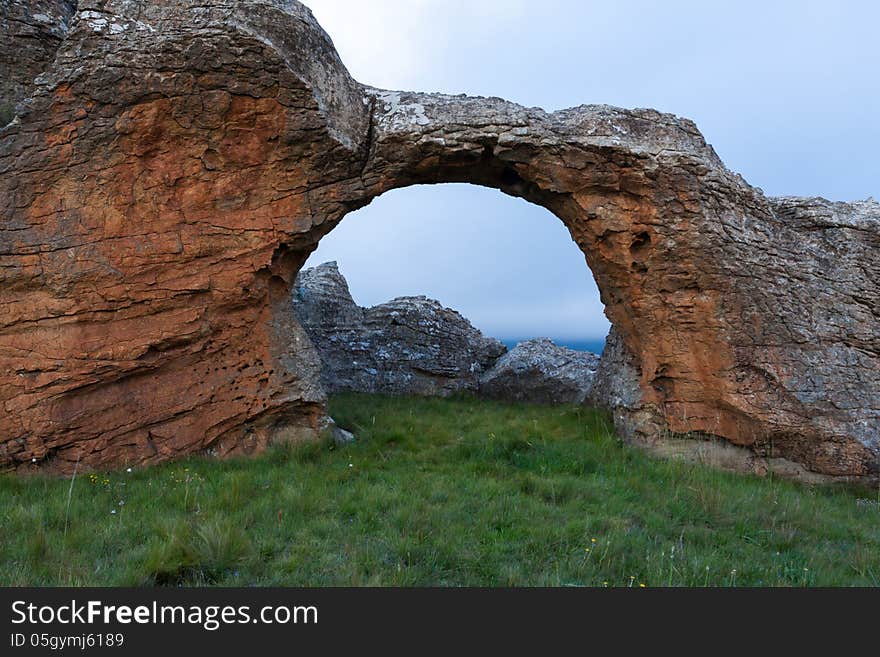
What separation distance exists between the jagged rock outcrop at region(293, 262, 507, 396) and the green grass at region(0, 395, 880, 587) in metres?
5.09

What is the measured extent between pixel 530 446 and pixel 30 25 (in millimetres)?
9517

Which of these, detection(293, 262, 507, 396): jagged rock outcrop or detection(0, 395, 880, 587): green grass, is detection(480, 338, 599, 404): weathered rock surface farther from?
detection(0, 395, 880, 587): green grass

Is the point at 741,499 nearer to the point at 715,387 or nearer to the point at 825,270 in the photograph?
the point at 715,387

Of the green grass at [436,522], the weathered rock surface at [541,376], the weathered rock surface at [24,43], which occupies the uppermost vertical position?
the weathered rock surface at [24,43]

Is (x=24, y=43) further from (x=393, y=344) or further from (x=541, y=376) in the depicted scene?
(x=541, y=376)

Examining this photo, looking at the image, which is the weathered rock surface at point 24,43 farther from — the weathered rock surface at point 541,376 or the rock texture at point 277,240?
the weathered rock surface at point 541,376

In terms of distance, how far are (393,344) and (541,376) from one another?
3.67m

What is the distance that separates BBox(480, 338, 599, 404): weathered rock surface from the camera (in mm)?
12852

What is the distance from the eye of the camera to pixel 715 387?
27.6 ft

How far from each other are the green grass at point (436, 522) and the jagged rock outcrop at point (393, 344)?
16.7 ft

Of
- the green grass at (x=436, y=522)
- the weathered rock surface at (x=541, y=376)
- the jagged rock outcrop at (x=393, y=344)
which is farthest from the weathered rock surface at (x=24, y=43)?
the weathered rock surface at (x=541, y=376)

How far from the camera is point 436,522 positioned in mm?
5492

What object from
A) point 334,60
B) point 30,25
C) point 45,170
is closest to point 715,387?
point 334,60

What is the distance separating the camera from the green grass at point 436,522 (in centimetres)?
459
